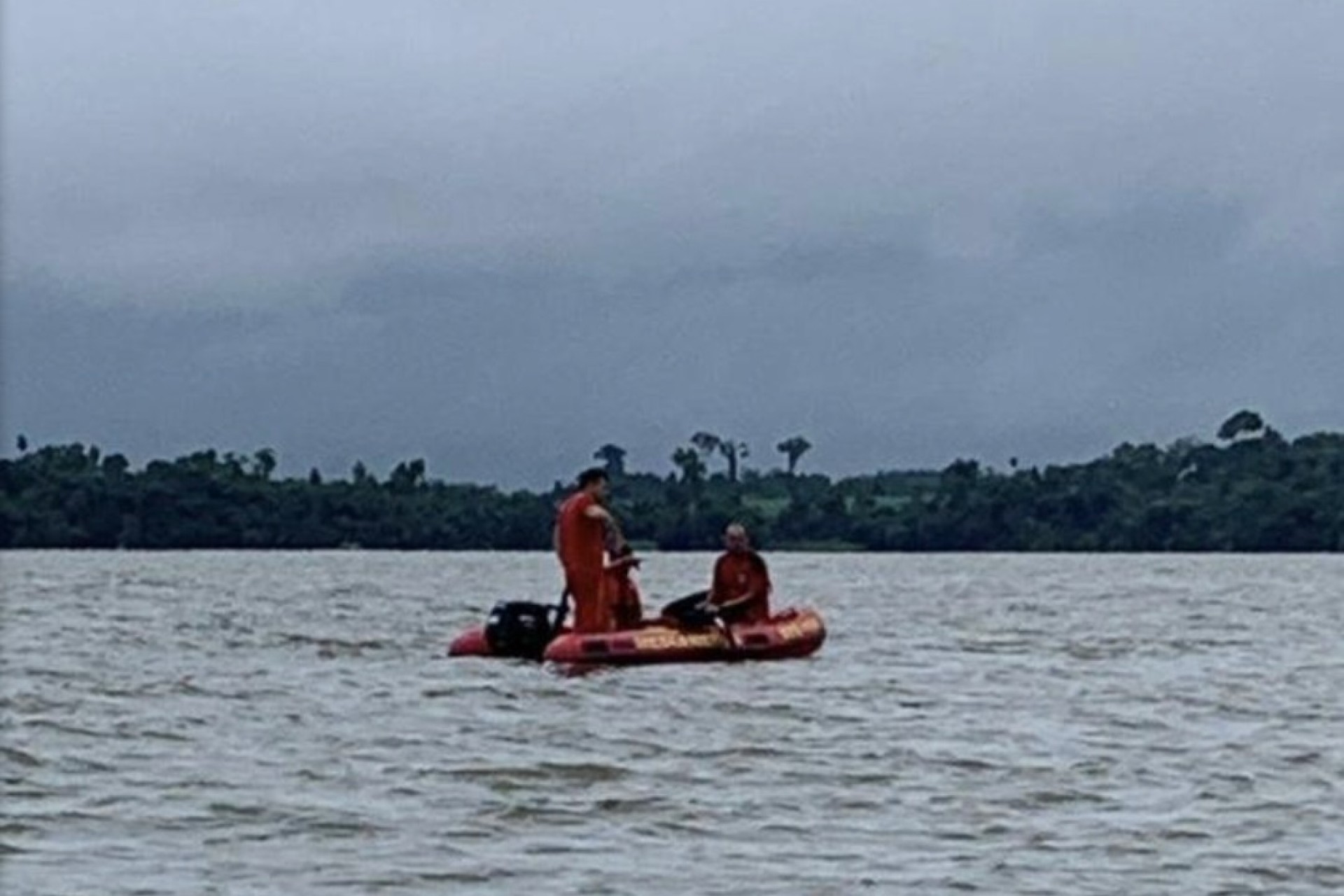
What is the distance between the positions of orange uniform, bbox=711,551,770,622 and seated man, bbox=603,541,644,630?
1.03m

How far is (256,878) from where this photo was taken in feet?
52.1

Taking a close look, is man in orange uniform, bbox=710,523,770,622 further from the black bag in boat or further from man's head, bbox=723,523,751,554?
the black bag in boat

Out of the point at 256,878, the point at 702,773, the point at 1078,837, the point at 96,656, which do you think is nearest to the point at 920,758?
the point at 702,773

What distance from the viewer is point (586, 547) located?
29906 mm

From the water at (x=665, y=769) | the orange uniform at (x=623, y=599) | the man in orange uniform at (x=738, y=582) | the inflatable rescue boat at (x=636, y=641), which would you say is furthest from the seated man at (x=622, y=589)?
the man in orange uniform at (x=738, y=582)

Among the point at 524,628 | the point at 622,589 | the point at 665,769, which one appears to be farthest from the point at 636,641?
the point at 665,769

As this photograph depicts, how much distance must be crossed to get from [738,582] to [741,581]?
20 millimetres

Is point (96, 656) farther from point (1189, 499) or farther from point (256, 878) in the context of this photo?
point (1189, 499)

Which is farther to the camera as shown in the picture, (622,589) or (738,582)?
(738,582)

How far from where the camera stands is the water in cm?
1659

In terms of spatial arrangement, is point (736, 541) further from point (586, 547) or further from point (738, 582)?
point (586, 547)

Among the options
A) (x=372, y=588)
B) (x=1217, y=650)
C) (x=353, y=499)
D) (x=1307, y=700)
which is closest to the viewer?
(x=1307, y=700)

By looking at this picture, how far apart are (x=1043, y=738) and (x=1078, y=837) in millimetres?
6300

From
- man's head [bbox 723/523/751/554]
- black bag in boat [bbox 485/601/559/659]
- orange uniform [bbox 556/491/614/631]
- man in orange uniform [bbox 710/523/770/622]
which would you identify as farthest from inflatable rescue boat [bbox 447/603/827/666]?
man's head [bbox 723/523/751/554]
